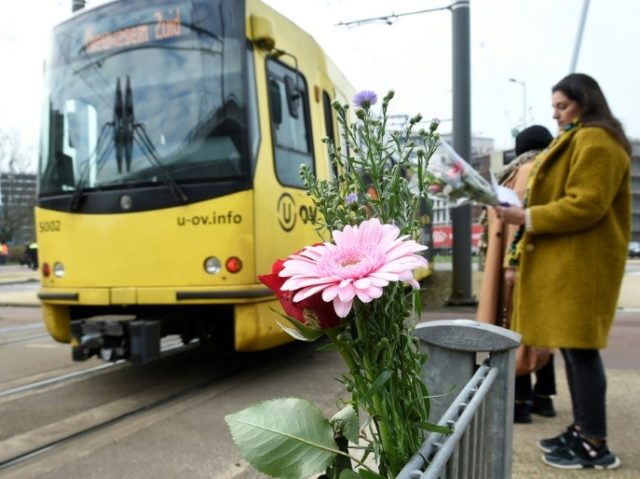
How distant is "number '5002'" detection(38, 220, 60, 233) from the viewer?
15.0 feet

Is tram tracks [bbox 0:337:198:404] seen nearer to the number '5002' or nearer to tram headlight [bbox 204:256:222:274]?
the number '5002'

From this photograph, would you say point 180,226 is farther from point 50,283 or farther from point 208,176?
point 50,283

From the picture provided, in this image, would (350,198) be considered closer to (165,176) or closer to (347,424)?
(347,424)

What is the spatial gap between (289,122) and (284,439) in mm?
4036

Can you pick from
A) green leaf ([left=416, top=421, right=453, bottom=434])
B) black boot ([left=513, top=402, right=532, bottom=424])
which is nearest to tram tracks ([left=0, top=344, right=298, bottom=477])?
black boot ([left=513, top=402, right=532, bottom=424])

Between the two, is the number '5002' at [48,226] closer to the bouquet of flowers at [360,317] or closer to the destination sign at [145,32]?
the destination sign at [145,32]

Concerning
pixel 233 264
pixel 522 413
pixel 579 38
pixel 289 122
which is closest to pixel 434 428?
pixel 522 413

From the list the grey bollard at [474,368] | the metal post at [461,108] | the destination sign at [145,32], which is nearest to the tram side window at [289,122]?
the destination sign at [145,32]

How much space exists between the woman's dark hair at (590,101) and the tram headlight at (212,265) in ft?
8.23

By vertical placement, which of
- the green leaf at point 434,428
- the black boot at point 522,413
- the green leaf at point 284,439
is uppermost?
the green leaf at point 434,428

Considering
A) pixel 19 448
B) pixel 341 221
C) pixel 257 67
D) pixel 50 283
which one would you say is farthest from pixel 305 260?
pixel 50 283

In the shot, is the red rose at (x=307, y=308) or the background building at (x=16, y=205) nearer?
the red rose at (x=307, y=308)

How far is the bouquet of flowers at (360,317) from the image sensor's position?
88cm

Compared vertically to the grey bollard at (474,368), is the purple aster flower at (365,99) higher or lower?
higher
